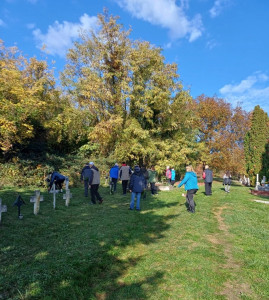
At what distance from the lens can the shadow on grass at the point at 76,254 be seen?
3773 millimetres

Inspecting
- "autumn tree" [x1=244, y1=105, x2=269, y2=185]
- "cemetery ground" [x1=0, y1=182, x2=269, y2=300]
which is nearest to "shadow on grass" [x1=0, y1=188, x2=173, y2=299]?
"cemetery ground" [x1=0, y1=182, x2=269, y2=300]

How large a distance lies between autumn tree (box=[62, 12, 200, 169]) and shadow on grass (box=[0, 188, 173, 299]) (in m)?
14.0

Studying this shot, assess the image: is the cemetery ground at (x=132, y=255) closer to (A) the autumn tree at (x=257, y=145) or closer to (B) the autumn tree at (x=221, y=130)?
(A) the autumn tree at (x=257, y=145)

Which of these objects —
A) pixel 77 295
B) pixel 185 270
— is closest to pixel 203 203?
pixel 185 270

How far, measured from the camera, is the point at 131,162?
24.6m

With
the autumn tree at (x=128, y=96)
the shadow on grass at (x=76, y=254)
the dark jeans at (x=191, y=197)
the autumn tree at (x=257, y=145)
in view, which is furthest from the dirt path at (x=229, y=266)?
the autumn tree at (x=257, y=145)

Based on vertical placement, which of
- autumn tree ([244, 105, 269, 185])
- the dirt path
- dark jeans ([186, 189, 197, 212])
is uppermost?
autumn tree ([244, 105, 269, 185])

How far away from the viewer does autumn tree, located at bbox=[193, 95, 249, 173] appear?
109ft

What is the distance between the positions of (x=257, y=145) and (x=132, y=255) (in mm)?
22045

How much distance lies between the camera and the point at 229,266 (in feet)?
15.7

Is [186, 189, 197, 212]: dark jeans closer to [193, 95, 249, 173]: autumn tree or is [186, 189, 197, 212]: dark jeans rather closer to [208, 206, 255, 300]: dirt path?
[208, 206, 255, 300]: dirt path

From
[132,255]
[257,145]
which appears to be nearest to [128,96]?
[257,145]

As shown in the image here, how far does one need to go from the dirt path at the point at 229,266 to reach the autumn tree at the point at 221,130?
26.7 meters

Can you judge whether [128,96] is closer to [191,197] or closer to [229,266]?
[191,197]
